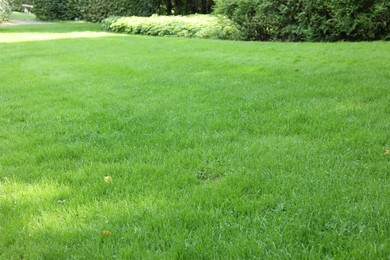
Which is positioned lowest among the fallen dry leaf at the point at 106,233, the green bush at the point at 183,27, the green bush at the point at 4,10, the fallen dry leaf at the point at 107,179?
the fallen dry leaf at the point at 106,233

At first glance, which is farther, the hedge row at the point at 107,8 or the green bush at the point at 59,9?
the green bush at the point at 59,9

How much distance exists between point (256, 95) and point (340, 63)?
278 cm

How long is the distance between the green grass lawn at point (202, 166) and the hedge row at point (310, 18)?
484cm

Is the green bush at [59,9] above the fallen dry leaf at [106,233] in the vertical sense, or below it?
above

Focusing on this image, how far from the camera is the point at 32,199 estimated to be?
9.61 feet

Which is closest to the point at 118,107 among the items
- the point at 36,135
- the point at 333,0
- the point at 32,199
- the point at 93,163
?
the point at 36,135

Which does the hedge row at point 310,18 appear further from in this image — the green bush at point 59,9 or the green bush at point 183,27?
the green bush at point 59,9

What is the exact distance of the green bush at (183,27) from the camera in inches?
595

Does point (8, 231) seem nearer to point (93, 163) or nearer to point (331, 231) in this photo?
point (93, 163)

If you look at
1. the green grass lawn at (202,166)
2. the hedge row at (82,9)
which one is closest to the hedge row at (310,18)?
the green grass lawn at (202,166)

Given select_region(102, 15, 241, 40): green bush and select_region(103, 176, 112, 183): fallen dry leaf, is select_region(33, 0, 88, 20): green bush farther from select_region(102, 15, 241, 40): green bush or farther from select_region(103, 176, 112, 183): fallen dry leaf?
select_region(103, 176, 112, 183): fallen dry leaf

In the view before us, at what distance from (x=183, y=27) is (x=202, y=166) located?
14.3 meters

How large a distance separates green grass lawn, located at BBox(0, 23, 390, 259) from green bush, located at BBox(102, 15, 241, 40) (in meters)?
8.46

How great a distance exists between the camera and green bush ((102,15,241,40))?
1510 cm
